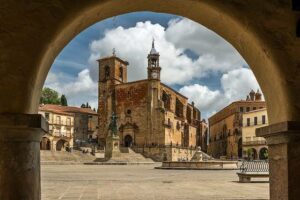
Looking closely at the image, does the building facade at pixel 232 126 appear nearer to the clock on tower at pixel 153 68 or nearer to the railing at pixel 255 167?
the clock on tower at pixel 153 68

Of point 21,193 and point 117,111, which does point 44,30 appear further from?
point 117,111

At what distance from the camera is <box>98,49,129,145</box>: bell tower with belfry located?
65425 millimetres

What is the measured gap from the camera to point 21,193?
149 inches

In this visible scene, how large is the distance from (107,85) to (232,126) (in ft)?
78.5

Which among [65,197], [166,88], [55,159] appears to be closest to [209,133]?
[166,88]

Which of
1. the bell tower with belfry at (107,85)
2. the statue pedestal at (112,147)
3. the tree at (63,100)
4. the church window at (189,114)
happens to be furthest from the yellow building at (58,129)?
the church window at (189,114)

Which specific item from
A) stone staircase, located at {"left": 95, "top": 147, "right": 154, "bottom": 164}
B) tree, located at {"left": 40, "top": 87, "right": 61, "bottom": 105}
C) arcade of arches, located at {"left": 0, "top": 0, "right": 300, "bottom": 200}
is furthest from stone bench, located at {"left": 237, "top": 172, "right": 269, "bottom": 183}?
tree, located at {"left": 40, "top": 87, "right": 61, "bottom": 105}

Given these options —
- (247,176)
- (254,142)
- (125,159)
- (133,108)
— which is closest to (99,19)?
(247,176)

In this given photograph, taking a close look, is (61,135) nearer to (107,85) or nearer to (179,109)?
(107,85)

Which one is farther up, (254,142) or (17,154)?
(17,154)

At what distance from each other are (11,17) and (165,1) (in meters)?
1.63

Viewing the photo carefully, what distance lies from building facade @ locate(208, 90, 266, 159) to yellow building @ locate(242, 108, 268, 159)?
10.5ft

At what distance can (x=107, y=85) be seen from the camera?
2618 inches

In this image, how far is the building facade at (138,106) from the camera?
202 feet
